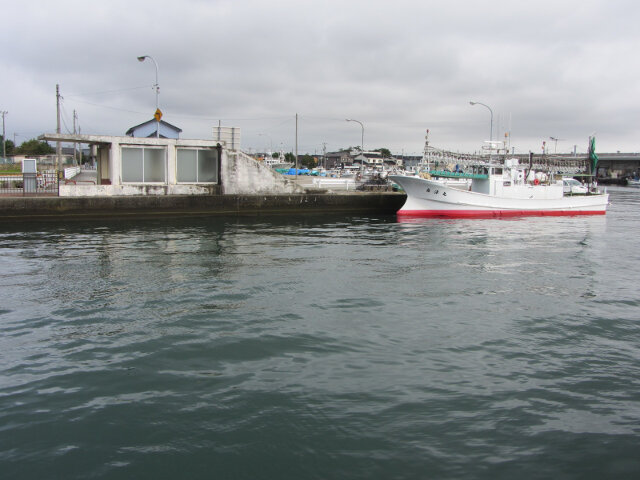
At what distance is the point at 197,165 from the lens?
3170cm

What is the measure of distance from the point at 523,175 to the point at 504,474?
36768 mm

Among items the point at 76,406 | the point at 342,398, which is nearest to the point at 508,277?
the point at 342,398

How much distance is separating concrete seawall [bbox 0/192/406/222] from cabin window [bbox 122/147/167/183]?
1757 mm

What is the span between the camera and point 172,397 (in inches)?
270

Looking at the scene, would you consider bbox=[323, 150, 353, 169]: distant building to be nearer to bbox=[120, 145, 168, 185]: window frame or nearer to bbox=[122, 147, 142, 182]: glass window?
bbox=[120, 145, 168, 185]: window frame

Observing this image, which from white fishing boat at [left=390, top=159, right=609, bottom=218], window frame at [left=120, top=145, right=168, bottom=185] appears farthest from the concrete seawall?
white fishing boat at [left=390, top=159, right=609, bottom=218]

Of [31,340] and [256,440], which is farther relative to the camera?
[31,340]

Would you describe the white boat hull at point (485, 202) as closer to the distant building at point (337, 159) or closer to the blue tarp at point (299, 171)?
the blue tarp at point (299, 171)

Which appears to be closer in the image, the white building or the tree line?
the white building

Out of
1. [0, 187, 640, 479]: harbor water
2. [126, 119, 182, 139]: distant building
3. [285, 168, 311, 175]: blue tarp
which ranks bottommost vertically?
[0, 187, 640, 479]: harbor water

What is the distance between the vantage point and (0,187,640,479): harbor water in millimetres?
5629

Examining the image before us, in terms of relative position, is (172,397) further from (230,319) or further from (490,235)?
(490,235)

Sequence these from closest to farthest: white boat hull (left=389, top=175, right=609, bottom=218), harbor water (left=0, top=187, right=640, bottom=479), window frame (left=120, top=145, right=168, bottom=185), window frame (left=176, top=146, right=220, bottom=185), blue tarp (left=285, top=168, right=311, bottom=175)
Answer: harbor water (left=0, top=187, right=640, bottom=479), window frame (left=120, top=145, right=168, bottom=185), window frame (left=176, top=146, right=220, bottom=185), white boat hull (left=389, top=175, right=609, bottom=218), blue tarp (left=285, top=168, right=311, bottom=175)

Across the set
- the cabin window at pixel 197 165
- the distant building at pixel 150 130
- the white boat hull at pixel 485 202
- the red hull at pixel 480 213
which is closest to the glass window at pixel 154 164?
the cabin window at pixel 197 165
